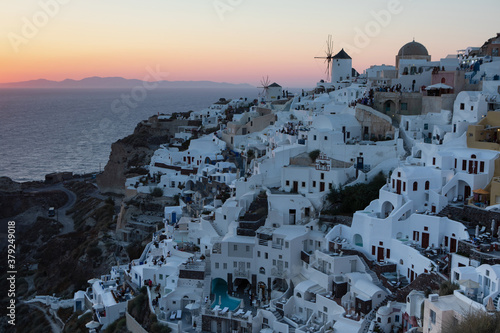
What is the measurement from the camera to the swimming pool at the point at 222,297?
25875 millimetres

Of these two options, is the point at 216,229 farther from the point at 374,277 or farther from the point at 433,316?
the point at 433,316

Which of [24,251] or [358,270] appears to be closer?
[358,270]

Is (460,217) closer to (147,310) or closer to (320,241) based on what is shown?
(320,241)

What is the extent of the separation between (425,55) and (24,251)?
33858 mm

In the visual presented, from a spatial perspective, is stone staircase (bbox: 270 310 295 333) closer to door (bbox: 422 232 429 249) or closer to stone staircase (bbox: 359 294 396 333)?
stone staircase (bbox: 359 294 396 333)

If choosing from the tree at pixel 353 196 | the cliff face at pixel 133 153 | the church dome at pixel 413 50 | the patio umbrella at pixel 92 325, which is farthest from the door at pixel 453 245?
the cliff face at pixel 133 153

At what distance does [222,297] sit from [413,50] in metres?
24.5

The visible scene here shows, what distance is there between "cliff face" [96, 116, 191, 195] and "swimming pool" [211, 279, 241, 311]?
22.1 metres

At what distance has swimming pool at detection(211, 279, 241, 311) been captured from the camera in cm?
2588

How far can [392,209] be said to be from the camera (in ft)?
84.5

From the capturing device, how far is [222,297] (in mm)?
26828

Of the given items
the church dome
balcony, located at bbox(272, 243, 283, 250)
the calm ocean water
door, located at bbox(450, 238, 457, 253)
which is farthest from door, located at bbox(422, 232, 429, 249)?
the calm ocean water

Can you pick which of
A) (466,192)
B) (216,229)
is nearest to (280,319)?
(216,229)

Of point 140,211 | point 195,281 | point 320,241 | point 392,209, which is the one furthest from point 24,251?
point 392,209
